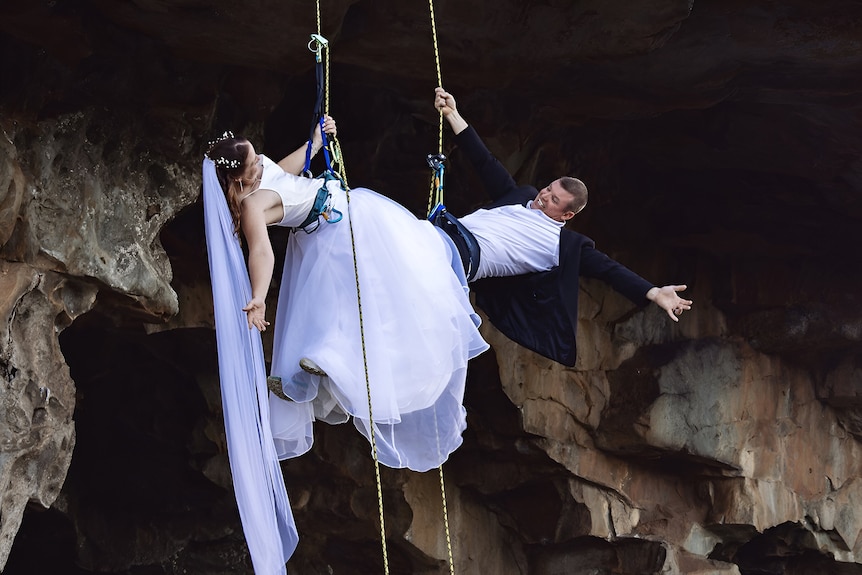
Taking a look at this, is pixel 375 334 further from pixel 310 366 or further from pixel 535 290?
pixel 535 290

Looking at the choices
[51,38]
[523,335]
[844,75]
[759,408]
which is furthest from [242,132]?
[759,408]

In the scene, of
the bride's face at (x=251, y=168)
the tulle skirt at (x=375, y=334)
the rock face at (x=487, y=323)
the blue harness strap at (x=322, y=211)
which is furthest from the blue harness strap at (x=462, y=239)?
the rock face at (x=487, y=323)

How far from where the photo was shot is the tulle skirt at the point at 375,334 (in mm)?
A: 4000

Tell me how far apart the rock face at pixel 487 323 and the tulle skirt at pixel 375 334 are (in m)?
1.26

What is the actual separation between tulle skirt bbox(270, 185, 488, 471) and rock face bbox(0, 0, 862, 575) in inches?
49.7

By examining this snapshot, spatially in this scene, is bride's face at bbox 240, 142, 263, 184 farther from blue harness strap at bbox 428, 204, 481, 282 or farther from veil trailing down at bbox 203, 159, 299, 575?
blue harness strap at bbox 428, 204, 481, 282

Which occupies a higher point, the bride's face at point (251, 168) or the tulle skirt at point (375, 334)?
the bride's face at point (251, 168)

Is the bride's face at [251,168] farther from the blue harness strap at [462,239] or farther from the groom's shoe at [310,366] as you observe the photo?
the blue harness strap at [462,239]

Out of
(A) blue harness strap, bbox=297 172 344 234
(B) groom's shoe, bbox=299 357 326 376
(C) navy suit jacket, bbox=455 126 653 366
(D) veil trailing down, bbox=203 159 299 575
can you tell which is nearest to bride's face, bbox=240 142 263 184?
(D) veil trailing down, bbox=203 159 299 575

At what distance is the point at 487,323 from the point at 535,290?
2.42 meters

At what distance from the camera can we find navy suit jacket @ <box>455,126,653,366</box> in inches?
186

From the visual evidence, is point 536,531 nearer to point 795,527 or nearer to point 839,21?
point 795,527

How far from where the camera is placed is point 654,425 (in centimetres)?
759

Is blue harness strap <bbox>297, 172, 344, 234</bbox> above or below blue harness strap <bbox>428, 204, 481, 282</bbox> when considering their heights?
above
